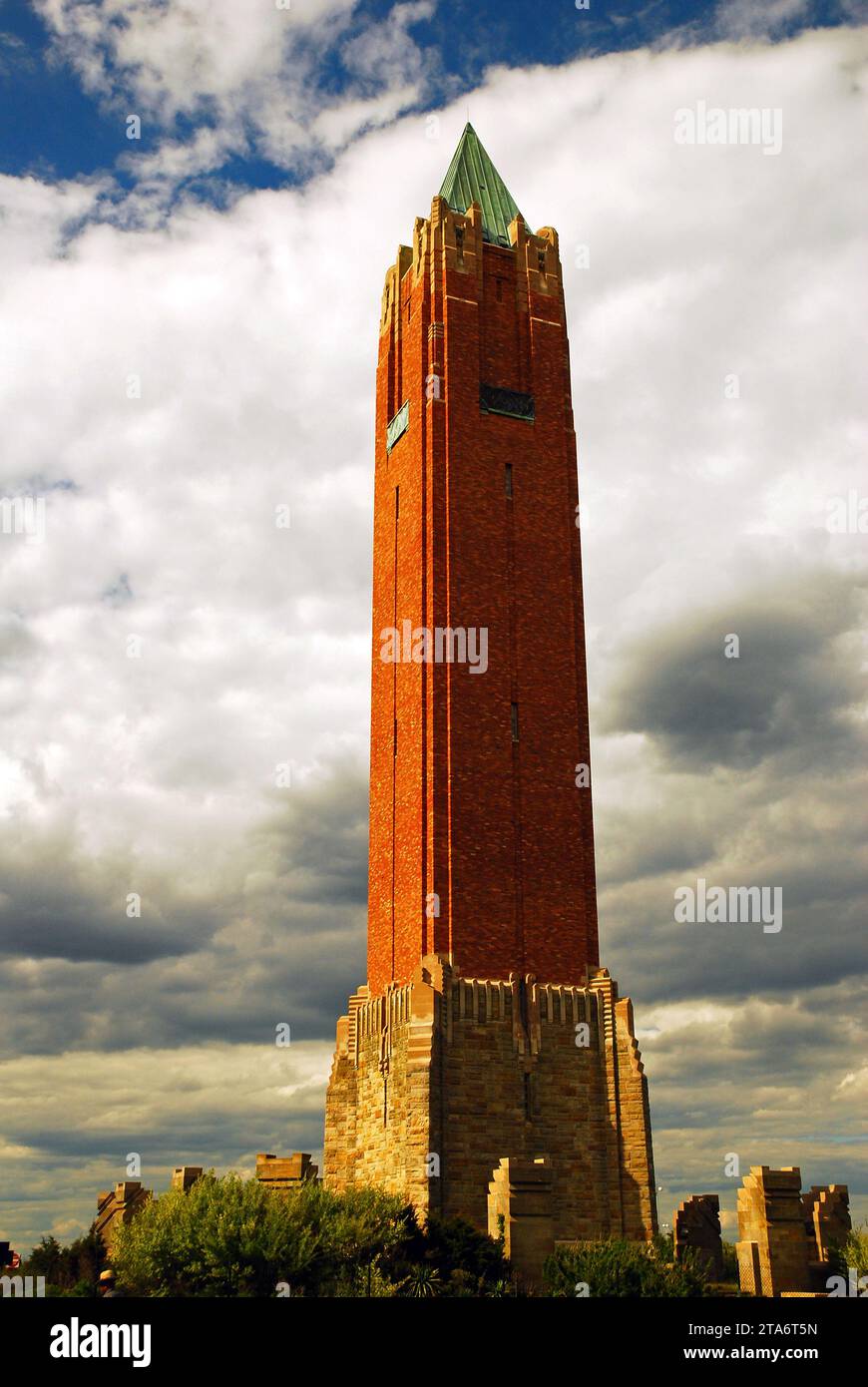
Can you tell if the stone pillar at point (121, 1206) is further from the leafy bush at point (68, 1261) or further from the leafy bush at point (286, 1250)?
the leafy bush at point (286, 1250)

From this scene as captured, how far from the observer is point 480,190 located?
56.4m

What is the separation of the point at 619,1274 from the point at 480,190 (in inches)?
1726

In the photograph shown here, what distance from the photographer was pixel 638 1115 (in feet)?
137

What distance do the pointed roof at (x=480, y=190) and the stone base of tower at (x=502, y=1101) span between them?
3088 centimetres

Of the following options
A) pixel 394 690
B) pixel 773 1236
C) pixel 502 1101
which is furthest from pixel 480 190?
pixel 773 1236

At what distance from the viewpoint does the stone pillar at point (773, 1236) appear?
3017 cm

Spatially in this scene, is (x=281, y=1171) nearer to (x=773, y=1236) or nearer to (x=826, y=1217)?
(x=773, y=1236)

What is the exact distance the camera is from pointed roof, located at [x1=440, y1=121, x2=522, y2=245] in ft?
180

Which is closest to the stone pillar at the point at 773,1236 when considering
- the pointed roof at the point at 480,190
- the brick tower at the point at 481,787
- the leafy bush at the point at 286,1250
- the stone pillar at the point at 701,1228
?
the leafy bush at the point at 286,1250

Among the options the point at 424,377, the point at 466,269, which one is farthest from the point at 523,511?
the point at 466,269

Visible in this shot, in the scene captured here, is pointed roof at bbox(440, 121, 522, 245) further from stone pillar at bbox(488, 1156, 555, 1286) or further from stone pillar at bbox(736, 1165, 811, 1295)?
stone pillar at bbox(736, 1165, 811, 1295)

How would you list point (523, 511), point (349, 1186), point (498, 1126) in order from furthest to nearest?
point (523, 511) → point (349, 1186) → point (498, 1126)
